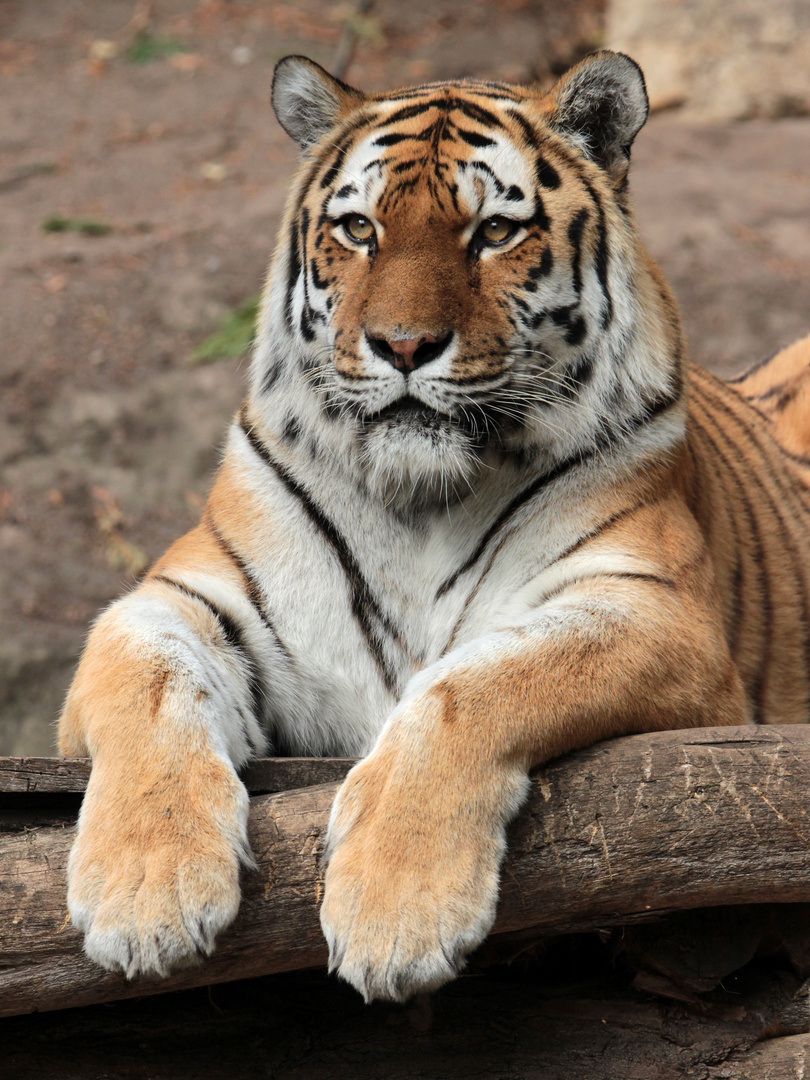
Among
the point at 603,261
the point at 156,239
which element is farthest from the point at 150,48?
the point at 603,261

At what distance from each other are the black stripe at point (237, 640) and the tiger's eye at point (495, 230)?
0.93 m

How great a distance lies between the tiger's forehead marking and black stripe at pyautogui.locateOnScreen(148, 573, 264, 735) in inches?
33.8

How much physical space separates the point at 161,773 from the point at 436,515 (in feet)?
2.87

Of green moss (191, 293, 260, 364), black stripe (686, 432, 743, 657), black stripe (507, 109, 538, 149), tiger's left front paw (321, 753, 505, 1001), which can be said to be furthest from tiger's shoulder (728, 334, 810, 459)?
green moss (191, 293, 260, 364)

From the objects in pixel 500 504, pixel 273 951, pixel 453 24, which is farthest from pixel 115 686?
pixel 453 24

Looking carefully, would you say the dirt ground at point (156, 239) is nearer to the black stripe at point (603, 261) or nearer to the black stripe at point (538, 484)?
the black stripe at point (538, 484)

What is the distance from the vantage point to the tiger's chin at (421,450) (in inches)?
83.7

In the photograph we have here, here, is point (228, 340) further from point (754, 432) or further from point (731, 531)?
point (731, 531)

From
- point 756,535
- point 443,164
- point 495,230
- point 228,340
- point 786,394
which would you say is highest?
point 443,164

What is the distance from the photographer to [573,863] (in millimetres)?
1650

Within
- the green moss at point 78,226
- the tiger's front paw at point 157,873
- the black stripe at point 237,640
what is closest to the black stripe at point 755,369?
the black stripe at point 237,640

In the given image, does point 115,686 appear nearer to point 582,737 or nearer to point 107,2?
point 582,737

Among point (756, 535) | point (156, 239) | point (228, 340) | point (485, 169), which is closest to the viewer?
point (485, 169)

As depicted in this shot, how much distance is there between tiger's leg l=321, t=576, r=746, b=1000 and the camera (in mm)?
1528
